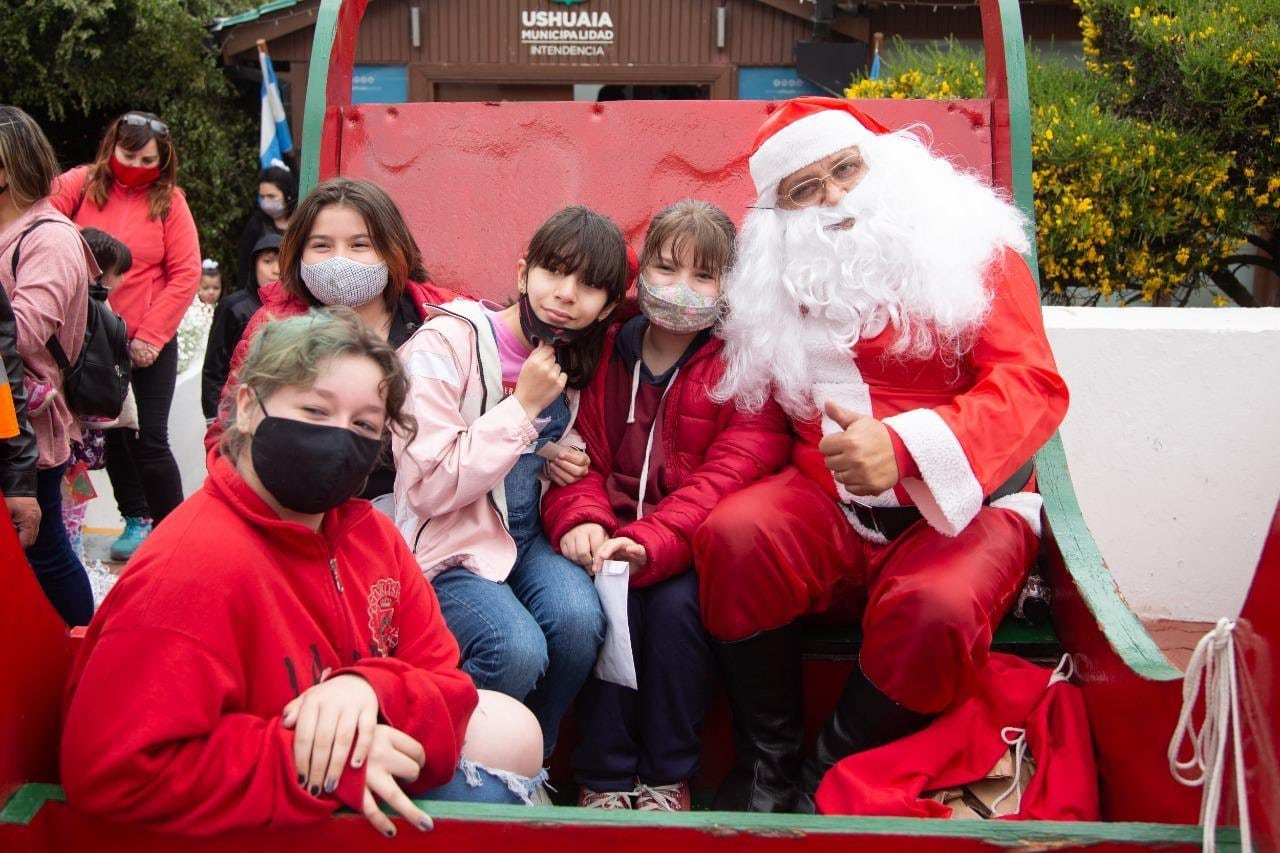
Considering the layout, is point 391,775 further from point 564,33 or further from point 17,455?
point 564,33

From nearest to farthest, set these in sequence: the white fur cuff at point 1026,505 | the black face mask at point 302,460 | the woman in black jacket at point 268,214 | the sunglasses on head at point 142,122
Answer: the black face mask at point 302,460, the white fur cuff at point 1026,505, the sunglasses on head at point 142,122, the woman in black jacket at point 268,214

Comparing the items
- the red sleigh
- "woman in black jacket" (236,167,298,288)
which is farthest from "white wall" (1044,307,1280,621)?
"woman in black jacket" (236,167,298,288)

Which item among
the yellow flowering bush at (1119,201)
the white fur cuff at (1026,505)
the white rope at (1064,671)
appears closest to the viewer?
the white rope at (1064,671)

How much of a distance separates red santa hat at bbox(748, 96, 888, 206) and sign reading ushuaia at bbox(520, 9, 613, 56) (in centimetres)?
855

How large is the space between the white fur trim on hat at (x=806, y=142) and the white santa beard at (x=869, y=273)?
63mm

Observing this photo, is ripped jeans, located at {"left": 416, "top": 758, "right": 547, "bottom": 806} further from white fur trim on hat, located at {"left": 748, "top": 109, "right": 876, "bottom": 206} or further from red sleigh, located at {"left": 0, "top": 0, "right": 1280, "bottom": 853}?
white fur trim on hat, located at {"left": 748, "top": 109, "right": 876, "bottom": 206}

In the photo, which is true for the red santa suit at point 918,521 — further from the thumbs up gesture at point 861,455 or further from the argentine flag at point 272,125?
the argentine flag at point 272,125

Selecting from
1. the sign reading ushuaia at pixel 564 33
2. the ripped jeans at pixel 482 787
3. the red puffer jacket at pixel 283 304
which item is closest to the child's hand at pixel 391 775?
the ripped jeans at pixel 482 787

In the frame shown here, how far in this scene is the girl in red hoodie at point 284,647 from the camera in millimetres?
1523

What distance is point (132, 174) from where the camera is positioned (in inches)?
181

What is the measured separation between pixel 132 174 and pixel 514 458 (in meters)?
3.04

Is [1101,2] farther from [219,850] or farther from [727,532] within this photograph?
[219,850]

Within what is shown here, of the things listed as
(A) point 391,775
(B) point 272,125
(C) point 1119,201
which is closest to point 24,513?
(A) point 391,775

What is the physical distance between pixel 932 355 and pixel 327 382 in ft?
4.39
